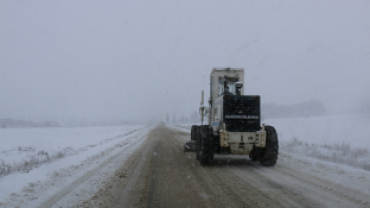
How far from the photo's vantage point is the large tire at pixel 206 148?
8.59 m

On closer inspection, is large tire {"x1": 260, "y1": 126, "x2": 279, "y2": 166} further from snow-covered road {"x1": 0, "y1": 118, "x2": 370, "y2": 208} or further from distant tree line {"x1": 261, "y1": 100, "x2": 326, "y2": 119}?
distant tree line {"x1": 261, "y1": 100, "x2": 326, "y2": 119}

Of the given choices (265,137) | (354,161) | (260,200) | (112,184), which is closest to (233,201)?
(260,200)

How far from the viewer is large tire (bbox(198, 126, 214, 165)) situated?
28.2ft

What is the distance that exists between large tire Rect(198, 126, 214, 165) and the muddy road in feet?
2.36

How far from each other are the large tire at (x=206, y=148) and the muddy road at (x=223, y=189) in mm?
720

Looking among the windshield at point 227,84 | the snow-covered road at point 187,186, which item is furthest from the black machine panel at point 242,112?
the snow-covered road at point 187,186

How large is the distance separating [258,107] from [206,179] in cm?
368

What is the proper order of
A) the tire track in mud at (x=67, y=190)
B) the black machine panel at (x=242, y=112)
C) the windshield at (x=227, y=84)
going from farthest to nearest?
the windshield at (x=227, y=84) < the black machine panel at (x=242, y=112) < the tire track in mud at (x=67, y=190)

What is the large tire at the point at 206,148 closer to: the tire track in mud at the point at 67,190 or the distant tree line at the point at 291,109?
the tire track in mud at the point at 67,190

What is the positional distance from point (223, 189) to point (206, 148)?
10.1 ft

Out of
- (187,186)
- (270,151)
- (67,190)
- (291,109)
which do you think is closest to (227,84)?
(270,151)

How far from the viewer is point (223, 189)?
558 centimetres

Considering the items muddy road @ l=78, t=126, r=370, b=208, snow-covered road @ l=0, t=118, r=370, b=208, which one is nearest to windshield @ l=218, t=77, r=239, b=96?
snow-covered road @ l=0, t=118, r=370, b=208

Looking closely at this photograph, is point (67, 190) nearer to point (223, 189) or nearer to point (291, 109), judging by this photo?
point (223, 189)
